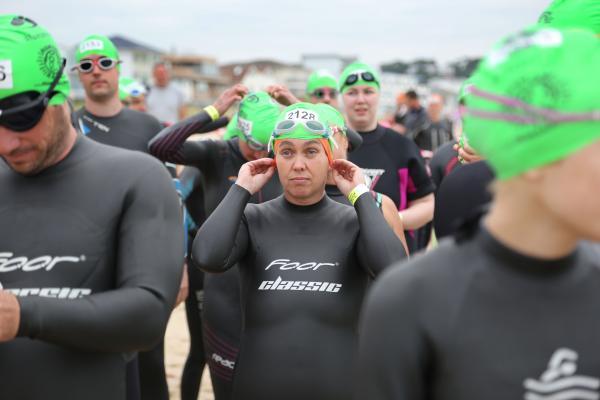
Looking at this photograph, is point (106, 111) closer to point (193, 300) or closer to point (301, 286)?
point (193, 300)

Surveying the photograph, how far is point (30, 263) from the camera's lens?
238 cm

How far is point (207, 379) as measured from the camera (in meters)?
6.81

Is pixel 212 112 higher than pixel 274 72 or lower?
higher

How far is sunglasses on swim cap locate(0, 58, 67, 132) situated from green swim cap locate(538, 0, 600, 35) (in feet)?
6.67

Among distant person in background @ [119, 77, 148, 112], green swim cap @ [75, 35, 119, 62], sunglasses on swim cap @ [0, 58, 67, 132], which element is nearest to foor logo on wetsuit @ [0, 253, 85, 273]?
sunglasses on swim cap @ [0, 58, 67, 132]

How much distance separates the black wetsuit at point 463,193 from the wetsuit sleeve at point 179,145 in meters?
2.87

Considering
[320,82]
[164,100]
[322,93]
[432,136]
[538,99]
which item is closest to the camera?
[538,99]

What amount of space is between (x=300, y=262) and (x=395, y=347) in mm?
1817

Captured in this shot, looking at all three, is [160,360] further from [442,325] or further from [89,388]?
[442,325]

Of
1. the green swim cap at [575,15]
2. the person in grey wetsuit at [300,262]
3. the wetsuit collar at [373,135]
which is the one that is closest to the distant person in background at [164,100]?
the wetsuit collar at [373,135]

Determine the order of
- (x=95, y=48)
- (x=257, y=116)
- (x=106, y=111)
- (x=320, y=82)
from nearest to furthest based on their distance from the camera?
(x=257, y=116) → (x=106, y=111) → (x=95, y=48) → (x=320, y=82)

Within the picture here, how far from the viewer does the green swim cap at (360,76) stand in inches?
251

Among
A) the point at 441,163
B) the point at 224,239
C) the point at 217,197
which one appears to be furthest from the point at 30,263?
the point at 441,163

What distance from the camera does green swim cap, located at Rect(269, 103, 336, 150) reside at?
369cm
